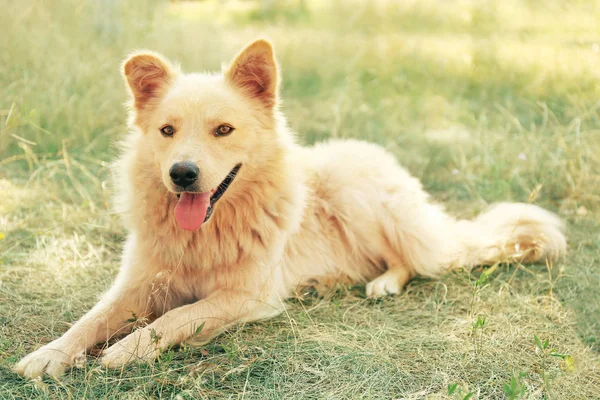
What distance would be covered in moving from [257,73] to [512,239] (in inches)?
80.4

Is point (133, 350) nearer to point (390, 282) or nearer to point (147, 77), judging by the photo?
point (147, 77)

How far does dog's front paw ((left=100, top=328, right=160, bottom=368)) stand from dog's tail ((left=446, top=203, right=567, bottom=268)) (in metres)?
2.02

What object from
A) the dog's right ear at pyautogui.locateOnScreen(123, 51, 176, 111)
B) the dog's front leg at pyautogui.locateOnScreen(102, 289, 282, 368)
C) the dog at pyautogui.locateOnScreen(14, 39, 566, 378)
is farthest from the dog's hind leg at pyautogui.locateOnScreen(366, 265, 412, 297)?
the dog's right ear at pyautogui.locateOnScreen(123, 51, 176, 111)

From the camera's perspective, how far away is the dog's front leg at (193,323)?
2488 millimetres

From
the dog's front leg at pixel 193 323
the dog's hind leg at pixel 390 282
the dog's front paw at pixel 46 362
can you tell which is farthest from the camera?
the dog's hind leg at pixel 390 282

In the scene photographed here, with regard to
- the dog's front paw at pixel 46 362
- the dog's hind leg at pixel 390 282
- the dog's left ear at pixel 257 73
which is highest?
the dog's left ear at pixel 257 73

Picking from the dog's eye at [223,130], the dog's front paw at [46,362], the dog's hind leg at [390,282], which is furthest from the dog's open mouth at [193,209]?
the dog's hind leg at [390,282]

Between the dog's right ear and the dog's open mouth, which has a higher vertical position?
the dog's right ear

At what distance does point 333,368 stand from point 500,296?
1.28m

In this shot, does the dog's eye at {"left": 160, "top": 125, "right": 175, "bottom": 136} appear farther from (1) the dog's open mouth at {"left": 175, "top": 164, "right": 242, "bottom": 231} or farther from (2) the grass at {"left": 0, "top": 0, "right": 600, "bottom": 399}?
(2) the grass at {"left": 0, "top": 0, "right": 600, "bottom": 399}

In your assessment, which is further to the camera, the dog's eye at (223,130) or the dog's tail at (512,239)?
the dog's tail at (512,239)

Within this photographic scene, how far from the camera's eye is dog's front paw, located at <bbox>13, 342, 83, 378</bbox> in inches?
93.8

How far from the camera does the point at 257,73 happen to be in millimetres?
3021

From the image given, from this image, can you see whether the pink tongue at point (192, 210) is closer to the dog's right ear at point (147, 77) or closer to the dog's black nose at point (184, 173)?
the dog's black nose at point (184, 173)
